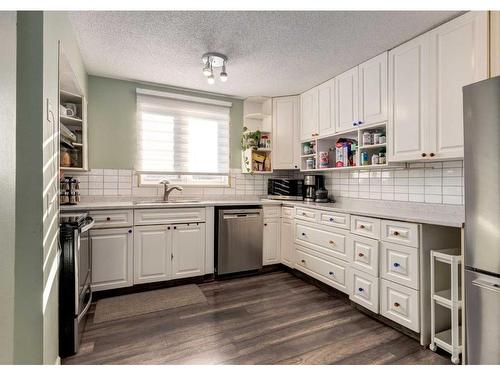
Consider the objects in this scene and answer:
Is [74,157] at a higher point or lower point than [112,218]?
higher

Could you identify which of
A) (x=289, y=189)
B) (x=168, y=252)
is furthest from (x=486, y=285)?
(x=168, y=252)

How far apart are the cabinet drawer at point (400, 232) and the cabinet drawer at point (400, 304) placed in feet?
1.14

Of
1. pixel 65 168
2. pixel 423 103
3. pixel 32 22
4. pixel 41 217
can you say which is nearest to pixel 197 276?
pixel 65 168

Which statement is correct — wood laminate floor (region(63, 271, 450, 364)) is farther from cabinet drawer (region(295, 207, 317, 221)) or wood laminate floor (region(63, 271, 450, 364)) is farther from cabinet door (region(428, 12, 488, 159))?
cabinet door (region(428, 12, 488, 159))

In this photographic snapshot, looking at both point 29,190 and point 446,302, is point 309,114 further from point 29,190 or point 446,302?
point 29,190

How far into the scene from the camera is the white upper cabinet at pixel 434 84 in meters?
1.87

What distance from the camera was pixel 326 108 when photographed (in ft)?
10.7

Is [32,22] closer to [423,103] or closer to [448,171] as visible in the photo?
[423,103]

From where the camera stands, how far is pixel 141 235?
2.82 m

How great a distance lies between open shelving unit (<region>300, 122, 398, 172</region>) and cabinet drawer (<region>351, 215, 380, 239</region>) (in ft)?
2.02

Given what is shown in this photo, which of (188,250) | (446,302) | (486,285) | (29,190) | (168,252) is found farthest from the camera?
(188,250)

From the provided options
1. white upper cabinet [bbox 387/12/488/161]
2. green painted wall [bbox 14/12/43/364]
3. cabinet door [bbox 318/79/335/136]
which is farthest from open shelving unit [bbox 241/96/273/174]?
green painted wall [bbox 14/12/43/364]

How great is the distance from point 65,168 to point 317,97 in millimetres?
2963

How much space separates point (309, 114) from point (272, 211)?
1.40 meters
